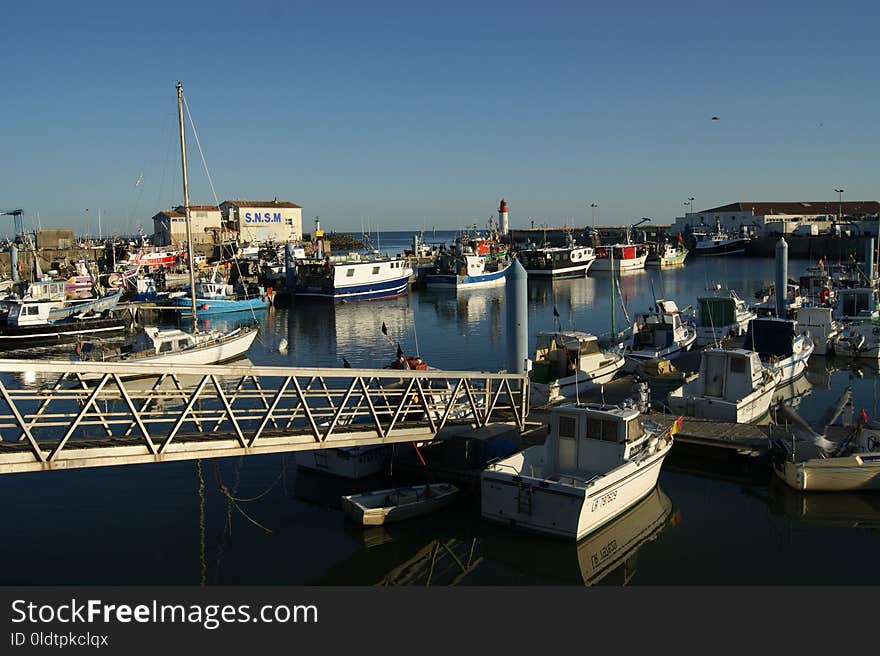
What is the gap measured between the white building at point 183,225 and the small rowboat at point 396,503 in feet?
274

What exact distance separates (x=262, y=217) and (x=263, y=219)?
300 millimetres

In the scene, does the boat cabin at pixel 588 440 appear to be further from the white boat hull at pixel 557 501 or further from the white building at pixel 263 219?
the white building at pixel 263 219

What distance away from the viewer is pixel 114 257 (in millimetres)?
82188

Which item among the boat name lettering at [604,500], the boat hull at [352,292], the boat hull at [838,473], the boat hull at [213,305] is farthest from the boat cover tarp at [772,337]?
the boat hull at [352,292]

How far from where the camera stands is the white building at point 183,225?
95438 millimetres

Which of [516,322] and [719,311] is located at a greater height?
[516,322]

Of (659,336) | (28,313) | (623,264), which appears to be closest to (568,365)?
(659,336)

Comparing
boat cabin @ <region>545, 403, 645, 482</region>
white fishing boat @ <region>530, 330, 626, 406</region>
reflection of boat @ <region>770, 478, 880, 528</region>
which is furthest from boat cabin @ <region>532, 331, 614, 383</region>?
reflection of boat @ <region>770, 478, 880, 528</region>

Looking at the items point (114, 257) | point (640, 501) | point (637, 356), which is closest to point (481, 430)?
point (640, 501)

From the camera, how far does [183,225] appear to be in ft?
320

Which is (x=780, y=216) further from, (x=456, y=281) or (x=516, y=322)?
(x=516, y=322)

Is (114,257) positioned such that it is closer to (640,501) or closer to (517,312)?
(517,312)

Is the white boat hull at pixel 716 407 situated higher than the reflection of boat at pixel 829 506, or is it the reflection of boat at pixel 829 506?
the white boat hull at pixel 716 407
